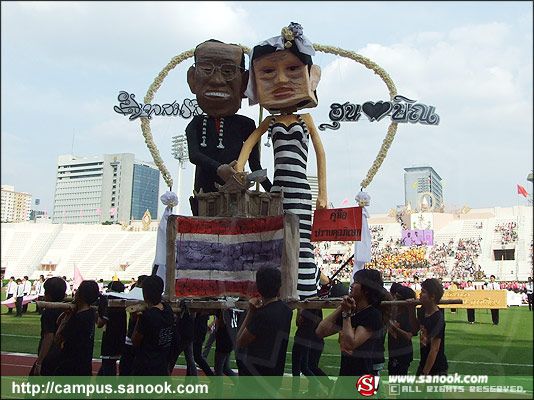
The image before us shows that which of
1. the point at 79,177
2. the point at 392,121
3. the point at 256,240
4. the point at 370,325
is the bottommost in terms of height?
the point at 370,325

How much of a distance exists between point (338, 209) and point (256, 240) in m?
1.13

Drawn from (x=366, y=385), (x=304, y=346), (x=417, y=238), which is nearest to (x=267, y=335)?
(x=366, y=385)

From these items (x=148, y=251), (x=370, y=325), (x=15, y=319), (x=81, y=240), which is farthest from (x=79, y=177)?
(x=370, y=325)

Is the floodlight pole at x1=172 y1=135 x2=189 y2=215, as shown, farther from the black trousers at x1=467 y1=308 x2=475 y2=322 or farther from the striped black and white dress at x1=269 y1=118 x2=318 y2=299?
the black trousers at x1=467 y1=308 x2=475 y2=322

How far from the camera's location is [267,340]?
3488 mm

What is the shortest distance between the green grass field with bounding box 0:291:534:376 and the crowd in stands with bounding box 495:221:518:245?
81.9 feet

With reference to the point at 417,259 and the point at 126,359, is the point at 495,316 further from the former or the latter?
the point at 417,259

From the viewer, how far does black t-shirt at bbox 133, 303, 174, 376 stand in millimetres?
3961

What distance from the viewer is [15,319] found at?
15.9 meters

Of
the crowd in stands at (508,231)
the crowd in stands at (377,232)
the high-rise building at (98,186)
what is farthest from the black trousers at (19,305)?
the crowd in stands at (508,231)

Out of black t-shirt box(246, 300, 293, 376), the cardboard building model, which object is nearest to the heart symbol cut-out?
the cardboard building model

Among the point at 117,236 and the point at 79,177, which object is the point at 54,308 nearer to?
the point at 117,236

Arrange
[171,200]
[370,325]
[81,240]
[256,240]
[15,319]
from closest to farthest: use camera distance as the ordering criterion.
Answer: [370,325] < [256,240] < [171,200] < [15,319] < [81,240]

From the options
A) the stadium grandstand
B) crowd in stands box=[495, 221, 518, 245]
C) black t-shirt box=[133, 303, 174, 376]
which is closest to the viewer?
black t-shirt box=[133, 303, 174, 376]
